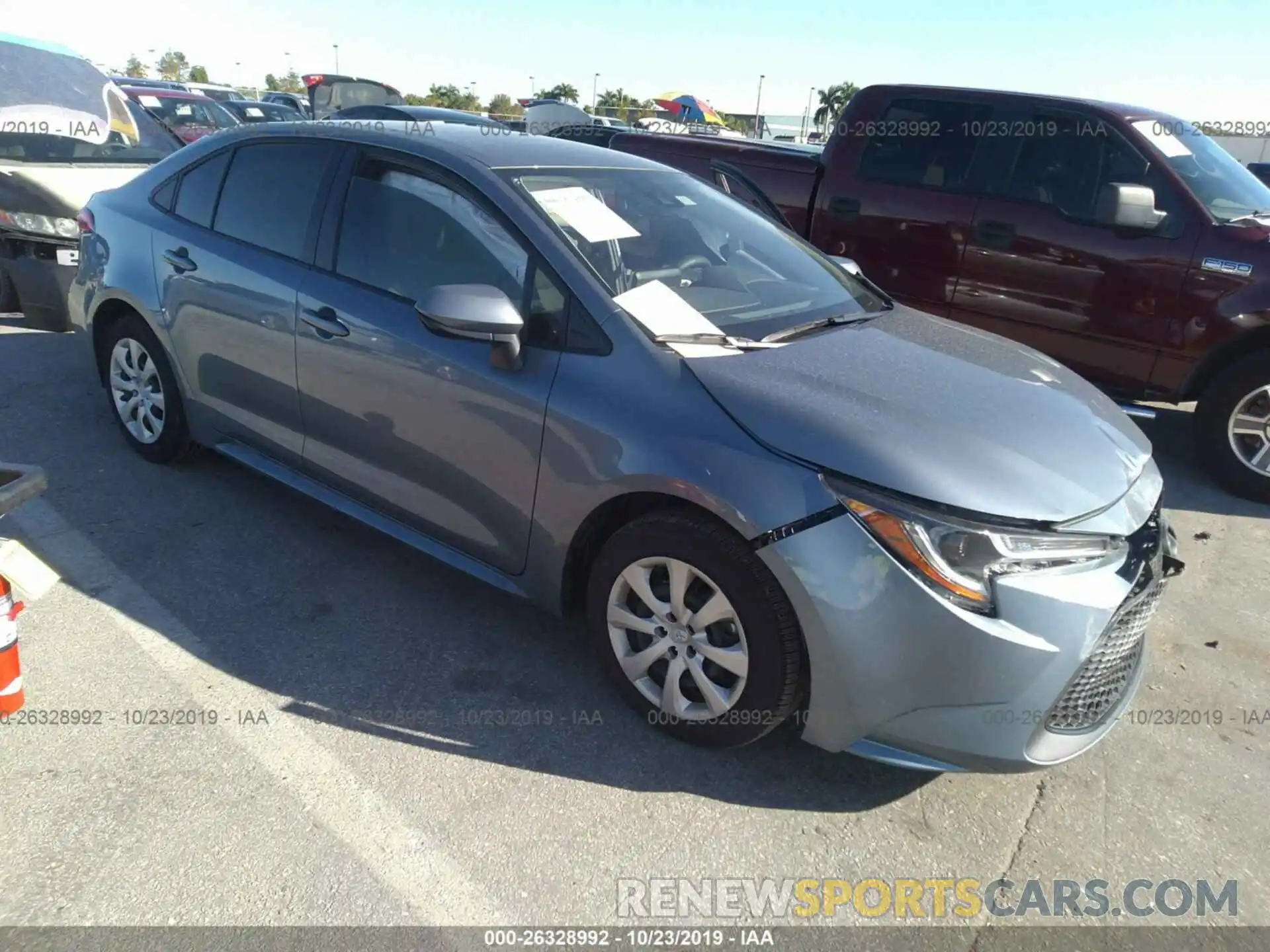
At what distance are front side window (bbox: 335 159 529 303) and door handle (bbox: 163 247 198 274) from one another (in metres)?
0.91

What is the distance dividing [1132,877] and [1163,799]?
395 millimetres

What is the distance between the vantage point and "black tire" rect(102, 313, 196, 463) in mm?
4145

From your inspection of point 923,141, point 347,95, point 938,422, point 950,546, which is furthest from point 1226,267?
point 347,95

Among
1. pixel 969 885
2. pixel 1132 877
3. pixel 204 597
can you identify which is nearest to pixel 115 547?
pixel 204 597

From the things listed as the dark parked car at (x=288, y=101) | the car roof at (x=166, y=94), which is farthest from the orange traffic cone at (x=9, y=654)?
the dark parked car at (x=288, y=101)

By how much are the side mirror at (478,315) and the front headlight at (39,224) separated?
14.6 feet

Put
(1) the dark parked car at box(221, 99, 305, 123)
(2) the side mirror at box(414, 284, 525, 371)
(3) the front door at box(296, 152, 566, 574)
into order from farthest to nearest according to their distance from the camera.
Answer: (1) the dark parked car at box(221, 99, 305, 123), (3) the front door at box(296, 152, 566, 574), (2) the side mirror at box(414, 284, 525, 371)

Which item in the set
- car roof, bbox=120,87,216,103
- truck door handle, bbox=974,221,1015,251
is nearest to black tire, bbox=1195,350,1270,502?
truck door handle, bbox=974,221,1015,251

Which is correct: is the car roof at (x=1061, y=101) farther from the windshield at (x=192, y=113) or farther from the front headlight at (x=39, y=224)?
the windshield at (x=192, y=113)

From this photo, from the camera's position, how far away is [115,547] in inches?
146

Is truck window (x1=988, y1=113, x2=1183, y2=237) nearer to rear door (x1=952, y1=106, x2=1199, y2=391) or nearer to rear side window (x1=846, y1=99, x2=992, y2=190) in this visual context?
rear door (x1=952, y1=106, x2=1199, y2=391)

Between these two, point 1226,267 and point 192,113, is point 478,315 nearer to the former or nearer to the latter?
point 1226,267

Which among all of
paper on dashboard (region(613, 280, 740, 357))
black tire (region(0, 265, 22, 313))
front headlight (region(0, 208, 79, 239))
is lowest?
black tire (region(0, 265, 22, 313))

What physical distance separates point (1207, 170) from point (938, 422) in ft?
13.2
